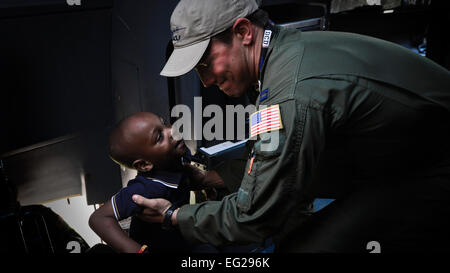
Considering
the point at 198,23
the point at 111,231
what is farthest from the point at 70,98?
the point at 198,23

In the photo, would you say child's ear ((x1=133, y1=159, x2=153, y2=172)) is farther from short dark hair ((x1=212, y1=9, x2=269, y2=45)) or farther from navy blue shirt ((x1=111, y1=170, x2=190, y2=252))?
short dark hair ((x1=212, y1=9, x2=269, y2=45))

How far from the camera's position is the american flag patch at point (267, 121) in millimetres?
923

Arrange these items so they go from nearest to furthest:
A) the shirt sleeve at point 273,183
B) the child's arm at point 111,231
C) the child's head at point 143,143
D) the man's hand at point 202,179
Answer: the shirt sleeve at point 273,183 < the child's arm at point 111,231 < the child's head at point 143,143 < the man's hand at point 202,179

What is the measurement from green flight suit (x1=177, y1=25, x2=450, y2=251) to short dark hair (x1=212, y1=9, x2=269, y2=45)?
104 millimetres

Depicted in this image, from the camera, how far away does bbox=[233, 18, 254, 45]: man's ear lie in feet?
3.64

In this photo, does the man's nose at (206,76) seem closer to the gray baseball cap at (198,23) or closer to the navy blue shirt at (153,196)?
the gray baseball cap at (198,23)

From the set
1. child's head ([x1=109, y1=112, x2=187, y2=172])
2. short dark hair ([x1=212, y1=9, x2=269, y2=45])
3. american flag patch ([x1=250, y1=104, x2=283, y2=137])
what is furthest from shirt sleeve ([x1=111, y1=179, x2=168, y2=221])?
short dark hair ([x1=212, y1=9, x2=269, y2=45])

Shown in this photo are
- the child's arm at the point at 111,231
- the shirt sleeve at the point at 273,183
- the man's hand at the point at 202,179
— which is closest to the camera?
the shirt sleeve at the point at 273,183

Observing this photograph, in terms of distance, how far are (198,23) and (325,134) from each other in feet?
2.17

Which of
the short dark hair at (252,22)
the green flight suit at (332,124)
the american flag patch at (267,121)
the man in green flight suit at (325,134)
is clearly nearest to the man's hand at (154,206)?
the man in green flight suit at (325,134)

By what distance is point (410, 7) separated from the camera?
7.21 ft

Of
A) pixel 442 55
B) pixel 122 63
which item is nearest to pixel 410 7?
pixel 442 55

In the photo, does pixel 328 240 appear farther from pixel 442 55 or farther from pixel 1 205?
pixel 442 55

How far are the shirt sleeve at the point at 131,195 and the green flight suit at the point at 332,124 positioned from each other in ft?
0.77
